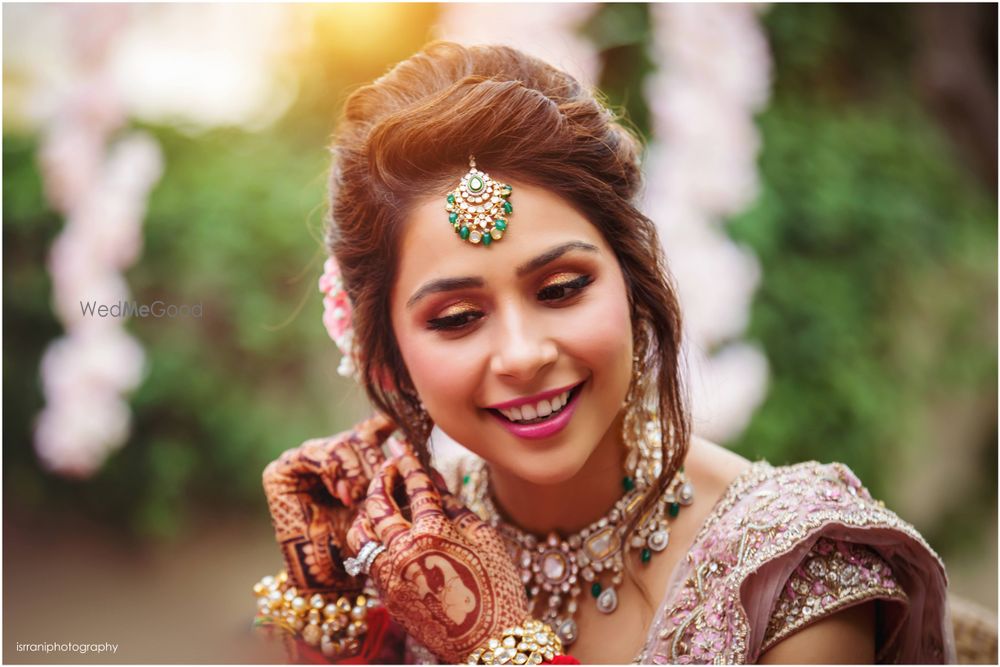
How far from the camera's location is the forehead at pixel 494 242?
58.3 inches

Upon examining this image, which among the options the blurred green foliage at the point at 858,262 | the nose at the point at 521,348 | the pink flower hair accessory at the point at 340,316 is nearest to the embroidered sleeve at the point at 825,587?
the nose at the point at 521,348

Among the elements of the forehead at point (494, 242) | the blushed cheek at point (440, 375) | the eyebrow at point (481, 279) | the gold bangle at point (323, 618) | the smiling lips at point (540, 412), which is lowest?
the gold bangle at point (323, 618)

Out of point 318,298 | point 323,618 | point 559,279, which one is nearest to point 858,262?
point 318,298

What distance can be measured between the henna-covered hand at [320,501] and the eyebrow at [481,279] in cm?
45

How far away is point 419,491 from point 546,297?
462 mm

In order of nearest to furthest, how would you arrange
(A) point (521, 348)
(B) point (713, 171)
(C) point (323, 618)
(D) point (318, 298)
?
(A) point (521, 348)
(C) point (323, 618)
(B) point (713, 171)
(D) point (318, 298)

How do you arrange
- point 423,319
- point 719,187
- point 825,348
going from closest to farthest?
point 423,319
point 719,187
point 825,348

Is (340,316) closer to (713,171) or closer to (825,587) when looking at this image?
(825,587)

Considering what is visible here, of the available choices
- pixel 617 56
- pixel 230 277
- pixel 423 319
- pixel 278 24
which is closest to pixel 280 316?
pixel 230 277

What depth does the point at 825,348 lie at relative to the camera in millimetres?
3297

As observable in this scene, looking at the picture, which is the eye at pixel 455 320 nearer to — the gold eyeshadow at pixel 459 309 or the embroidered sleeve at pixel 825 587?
the gold eyeshadow at pixel 459 309

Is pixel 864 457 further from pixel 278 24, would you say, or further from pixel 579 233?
pixel 278 24

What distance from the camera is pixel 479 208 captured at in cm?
149

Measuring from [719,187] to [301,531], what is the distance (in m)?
1.94
